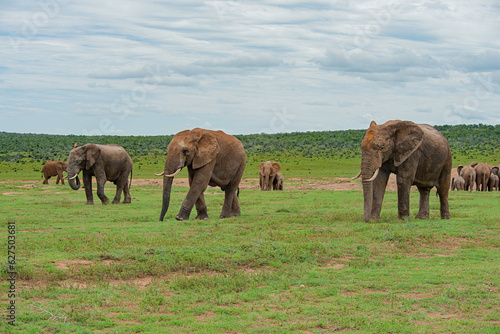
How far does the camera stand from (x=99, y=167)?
25.8 meters

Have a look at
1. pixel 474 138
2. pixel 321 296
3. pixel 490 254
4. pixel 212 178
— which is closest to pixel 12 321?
pixel 321 296

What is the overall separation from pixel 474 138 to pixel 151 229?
82.8 metres

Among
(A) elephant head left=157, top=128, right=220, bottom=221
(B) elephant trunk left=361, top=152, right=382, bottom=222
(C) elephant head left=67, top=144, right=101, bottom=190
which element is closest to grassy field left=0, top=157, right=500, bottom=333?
(B) elephant trunk left=361, top=152, right=382, bottom=222

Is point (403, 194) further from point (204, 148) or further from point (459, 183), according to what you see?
point (459, 183)

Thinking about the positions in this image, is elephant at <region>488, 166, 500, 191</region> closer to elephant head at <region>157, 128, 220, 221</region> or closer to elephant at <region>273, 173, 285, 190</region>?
elephant at <region>273, 173, 285, 190</region>

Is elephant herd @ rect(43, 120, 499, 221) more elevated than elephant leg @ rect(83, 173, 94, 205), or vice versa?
elephant herd @ rect(43, 120, 499, 221)

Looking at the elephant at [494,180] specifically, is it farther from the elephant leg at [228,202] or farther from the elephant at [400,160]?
the elephant leg at [228,202]

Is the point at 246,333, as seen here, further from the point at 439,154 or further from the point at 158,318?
the point at 439,154

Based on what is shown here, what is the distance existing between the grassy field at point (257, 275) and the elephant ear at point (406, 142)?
69.2 inches

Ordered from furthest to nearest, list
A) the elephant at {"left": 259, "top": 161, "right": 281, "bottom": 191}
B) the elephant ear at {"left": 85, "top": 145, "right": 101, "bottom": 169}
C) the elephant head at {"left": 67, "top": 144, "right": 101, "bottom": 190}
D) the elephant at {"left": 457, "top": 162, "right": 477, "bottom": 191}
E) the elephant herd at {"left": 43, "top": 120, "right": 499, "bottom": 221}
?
the elephant at {"left": 457, "top": 162, "right": 477, "bottom": 191}
the elephant at {"left": 259, "top": 161, "right": 281, "bottom": 191}
the elephant ear at {"left": 85, "top": 145, "right": 101, "bottom": 169}
the elephant head at {"left": 67, "top": 144, "right": 101, "bottom": 190}
the elephant herd at {"left": 43, "top": 120, "right": 499, "bottom": 221}

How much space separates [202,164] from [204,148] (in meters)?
0.46

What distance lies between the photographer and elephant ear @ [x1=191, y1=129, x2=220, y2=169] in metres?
18.2

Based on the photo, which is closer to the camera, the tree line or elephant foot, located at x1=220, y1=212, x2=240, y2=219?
elephant foot, located at x1=220, y1=212, x2=240, y2=219

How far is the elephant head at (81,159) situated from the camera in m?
25.0
